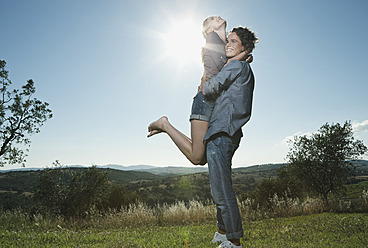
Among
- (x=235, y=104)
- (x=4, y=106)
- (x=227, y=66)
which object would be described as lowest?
(x=235, y=104)

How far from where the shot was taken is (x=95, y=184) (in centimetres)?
1495

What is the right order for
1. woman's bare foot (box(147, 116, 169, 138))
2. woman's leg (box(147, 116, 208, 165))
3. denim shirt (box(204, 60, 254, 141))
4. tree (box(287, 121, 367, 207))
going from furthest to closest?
tree (box(287, 121, 367, 207)), woman's bare foot (box(147, 116, 169, 138)), woman's leg (box(147, 116, 208, 165)), denim shirt (box(204, 60, 254, 141))

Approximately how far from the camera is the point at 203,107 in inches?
128

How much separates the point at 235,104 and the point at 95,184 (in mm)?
14010

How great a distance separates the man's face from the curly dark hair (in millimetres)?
52

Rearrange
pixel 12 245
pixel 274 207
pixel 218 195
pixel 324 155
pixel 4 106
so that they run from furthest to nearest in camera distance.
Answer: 1. pixel 4 106
2. pixel 324 155
3. pixel 274 207
4. pixel 12 245
5. pixel 218 195

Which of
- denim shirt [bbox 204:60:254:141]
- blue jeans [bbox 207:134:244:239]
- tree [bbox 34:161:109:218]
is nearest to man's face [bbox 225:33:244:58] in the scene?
denim shirt [bbox 204:60:254:141]

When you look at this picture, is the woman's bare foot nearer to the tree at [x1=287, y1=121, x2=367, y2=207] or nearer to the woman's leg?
the woman's leg

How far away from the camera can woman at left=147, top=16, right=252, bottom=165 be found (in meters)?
3.25

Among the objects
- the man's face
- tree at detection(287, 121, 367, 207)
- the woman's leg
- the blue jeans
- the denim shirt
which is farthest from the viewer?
tree at detection(287, 121, 367, 207)

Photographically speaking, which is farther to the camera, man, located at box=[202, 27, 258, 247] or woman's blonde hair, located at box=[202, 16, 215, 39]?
woman's blonde hair, located at box=[202, 16, 215, 39]

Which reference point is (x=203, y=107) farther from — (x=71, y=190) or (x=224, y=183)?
(x=71, y=190)

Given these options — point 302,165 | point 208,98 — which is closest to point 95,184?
point 302,165

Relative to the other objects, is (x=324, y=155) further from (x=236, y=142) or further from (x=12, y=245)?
(x=12, y=245)
